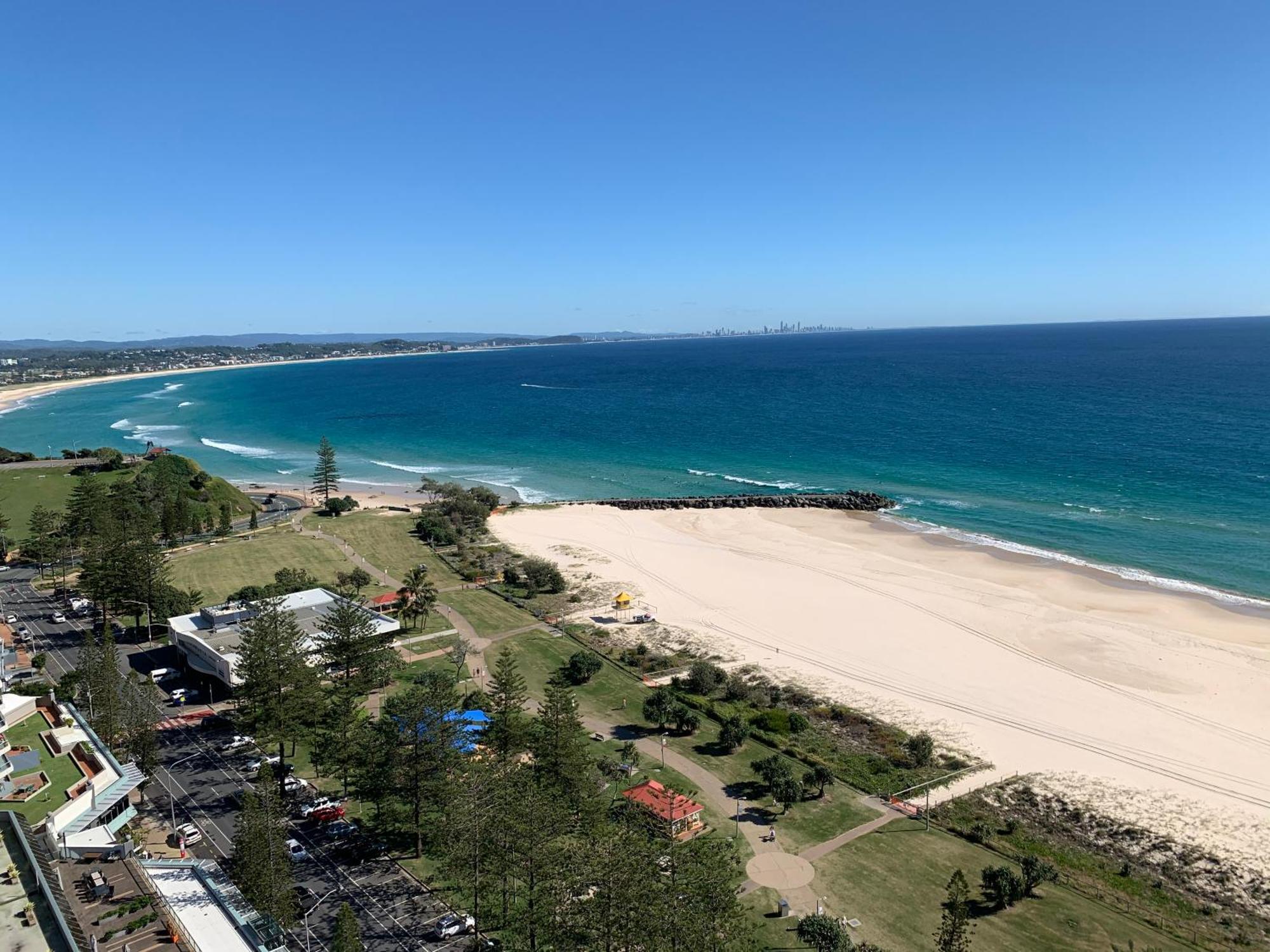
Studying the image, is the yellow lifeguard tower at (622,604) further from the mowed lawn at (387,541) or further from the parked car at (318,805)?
the parked car at (318,805)

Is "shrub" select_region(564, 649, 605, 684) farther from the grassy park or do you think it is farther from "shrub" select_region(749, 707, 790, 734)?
the grassy park

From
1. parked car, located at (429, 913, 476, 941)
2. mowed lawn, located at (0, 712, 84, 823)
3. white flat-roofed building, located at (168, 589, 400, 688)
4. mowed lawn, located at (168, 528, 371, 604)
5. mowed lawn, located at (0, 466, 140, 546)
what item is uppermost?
mowed lawn, located at (0, 466, 140, 546)

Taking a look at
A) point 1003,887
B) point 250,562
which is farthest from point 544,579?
point 1003,887

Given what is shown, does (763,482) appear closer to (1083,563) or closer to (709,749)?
(1083,563)

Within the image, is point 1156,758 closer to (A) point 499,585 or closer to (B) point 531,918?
(B) point 531,918

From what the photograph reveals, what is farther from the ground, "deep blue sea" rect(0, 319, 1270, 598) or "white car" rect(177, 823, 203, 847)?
"deep blue sea" rect(0, 319, 1270, 598)

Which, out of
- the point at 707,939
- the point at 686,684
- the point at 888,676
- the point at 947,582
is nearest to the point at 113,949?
the point at 707,939

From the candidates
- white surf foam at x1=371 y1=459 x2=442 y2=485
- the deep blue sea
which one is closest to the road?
the deep blue sea
